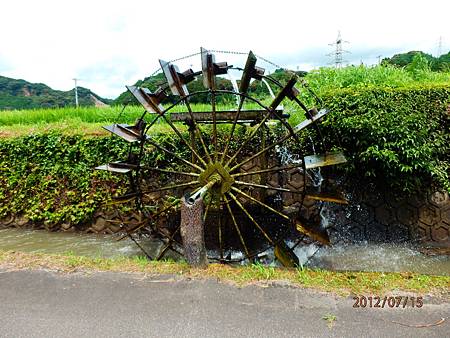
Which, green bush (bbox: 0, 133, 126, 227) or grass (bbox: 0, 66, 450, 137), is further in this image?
green bush (bbox: 0, 133, 126, 227)

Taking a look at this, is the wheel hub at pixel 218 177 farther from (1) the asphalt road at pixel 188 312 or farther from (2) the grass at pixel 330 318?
(2) the grass at pixel 330 318

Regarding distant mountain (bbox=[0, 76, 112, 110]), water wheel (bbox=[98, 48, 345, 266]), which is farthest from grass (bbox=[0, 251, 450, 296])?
distant mountain (bbox=[0, 76, 112, 110])

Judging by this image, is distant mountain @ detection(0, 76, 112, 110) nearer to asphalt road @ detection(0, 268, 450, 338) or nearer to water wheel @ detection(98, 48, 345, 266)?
water wheel @ detection(98, 48, 345, 266)

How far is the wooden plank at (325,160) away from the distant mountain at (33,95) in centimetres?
3443

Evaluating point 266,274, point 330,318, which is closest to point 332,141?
point 266,274

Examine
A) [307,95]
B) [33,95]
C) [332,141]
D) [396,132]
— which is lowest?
[332,141]

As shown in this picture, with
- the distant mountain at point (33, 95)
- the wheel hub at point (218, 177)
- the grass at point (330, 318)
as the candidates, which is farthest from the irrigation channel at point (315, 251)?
the distant mountain at point (33, 95)

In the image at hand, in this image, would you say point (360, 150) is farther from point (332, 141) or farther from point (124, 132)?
point (124, 132)

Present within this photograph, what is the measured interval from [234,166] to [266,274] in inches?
98.0

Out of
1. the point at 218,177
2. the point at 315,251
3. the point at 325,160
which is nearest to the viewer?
the point at 325,160

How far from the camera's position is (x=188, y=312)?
3.44m

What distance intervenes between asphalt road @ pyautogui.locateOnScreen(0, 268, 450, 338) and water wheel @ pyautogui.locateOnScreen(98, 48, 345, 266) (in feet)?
6.38

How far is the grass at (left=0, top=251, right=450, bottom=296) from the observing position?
370 centimetres

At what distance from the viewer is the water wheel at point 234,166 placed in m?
5.72
